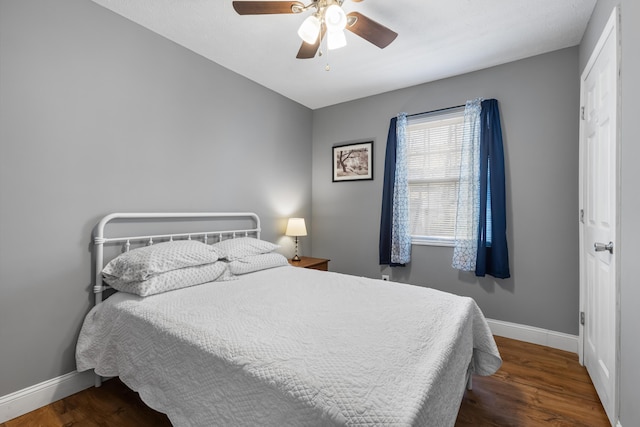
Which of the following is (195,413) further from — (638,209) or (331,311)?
(638,209)

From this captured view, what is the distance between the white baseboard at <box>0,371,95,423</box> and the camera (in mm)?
1658

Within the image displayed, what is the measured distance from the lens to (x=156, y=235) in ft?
7.61

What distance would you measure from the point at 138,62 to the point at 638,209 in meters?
3.16

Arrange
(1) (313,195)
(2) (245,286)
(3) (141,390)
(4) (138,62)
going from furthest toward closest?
1. (1) (313,195)
2. (4) (138,62)
3. (2) (245,286)
4. (3) (141,390)

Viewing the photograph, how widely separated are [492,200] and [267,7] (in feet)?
8.03

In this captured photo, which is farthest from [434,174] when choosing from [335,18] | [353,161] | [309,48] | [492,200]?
[335,18]

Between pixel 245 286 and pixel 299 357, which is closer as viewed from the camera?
pixel 299 357

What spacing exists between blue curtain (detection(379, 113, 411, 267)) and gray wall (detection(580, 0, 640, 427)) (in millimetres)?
1833

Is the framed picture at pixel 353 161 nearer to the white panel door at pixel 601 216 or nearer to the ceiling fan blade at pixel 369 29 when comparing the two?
the ceiling fan blade at pixel 369 29

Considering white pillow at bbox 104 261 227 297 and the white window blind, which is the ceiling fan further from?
white pillow at bbox 104 261 227 297

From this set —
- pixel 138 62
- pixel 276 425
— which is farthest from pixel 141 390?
pixel 138 62

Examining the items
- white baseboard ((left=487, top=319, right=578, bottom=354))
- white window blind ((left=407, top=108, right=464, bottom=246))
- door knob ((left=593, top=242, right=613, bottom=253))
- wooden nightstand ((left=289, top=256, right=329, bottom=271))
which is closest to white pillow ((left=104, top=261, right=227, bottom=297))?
wooden nightstand ((left=289, top=256, right=329, bottom=271))

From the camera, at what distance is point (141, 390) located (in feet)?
4.75

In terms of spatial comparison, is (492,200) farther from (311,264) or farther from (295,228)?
(295,228)
